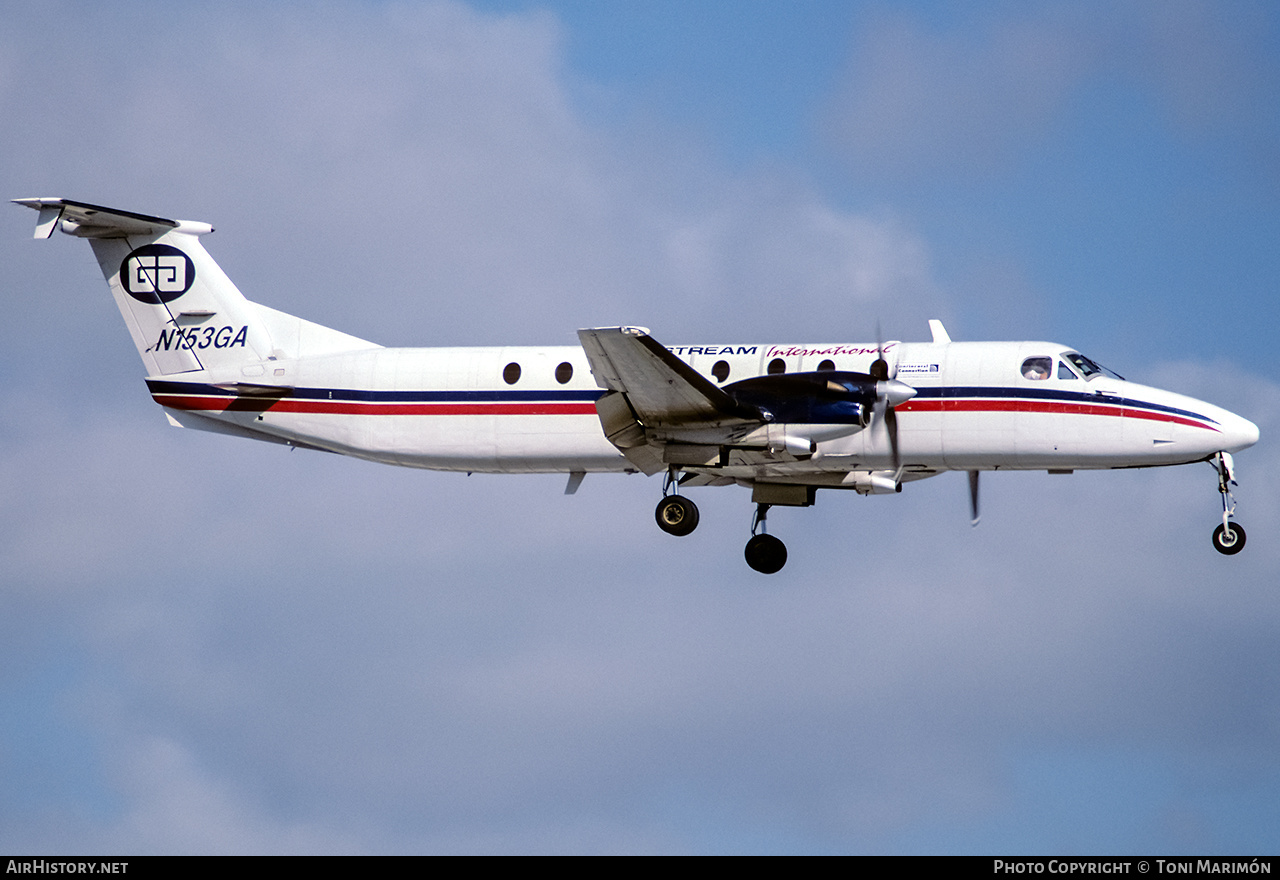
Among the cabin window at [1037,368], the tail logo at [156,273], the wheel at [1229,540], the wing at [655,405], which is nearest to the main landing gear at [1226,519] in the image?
the wheel at [1229,540]

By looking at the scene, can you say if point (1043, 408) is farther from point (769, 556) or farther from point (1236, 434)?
point (769, 556)

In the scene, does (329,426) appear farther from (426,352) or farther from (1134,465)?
(1134,465)

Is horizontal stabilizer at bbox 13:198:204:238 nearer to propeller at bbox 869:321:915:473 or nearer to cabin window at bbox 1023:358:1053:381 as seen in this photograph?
propeller at bbox 869:321:915:473

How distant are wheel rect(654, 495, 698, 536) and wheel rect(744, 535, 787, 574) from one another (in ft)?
7.13

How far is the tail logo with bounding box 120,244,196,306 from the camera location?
92.9ft

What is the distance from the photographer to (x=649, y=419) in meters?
24.8

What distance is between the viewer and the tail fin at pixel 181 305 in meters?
27.8

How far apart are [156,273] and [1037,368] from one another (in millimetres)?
14766

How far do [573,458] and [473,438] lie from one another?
5.48 feet

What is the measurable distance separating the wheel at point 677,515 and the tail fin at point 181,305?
241 inches
